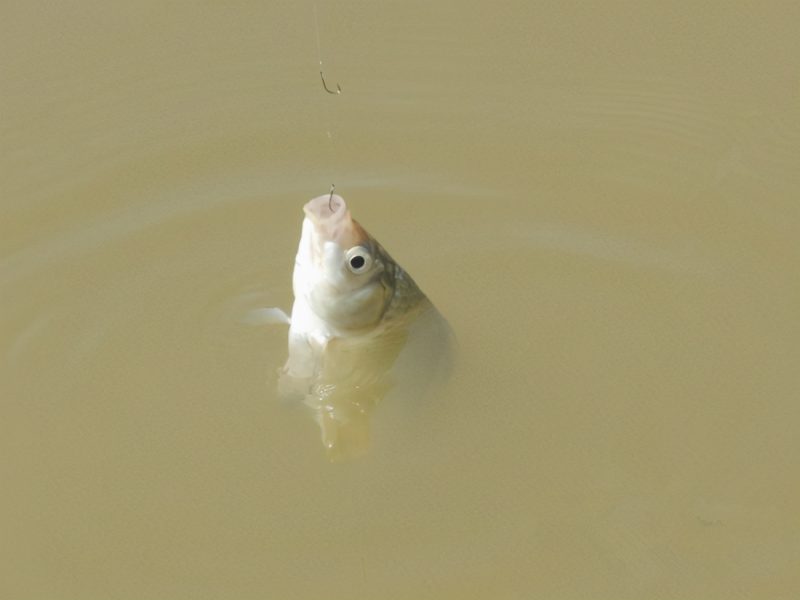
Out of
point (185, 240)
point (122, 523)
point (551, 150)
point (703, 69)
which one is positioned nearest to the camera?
point (122, 523)

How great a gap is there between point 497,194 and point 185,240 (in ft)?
4.73

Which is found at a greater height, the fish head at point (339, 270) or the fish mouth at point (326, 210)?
the fish mouth at point (326, 210)

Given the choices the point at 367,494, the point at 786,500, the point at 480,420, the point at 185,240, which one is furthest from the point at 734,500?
the point at 185,240

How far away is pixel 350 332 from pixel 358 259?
1.04ft

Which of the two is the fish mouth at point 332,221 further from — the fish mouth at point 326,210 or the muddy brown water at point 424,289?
the muddy brown water at point 424,289

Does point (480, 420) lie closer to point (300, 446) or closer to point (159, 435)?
point (300, 446)

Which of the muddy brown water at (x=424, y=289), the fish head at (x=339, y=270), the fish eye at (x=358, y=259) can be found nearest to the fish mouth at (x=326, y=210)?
the fish head at (x=339, y=270)

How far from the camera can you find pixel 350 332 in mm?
5395

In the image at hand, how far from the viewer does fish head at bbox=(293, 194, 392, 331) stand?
516cm

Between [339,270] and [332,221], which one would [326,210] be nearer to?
[332,221]

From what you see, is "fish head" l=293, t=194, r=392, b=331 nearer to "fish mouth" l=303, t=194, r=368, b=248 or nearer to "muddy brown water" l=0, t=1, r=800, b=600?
"fish mouth" l=303, t=194, r=368, b=248

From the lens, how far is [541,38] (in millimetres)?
7578

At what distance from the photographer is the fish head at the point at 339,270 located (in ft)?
16.9

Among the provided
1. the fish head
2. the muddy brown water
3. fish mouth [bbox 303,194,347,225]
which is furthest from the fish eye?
the muddy brown water
